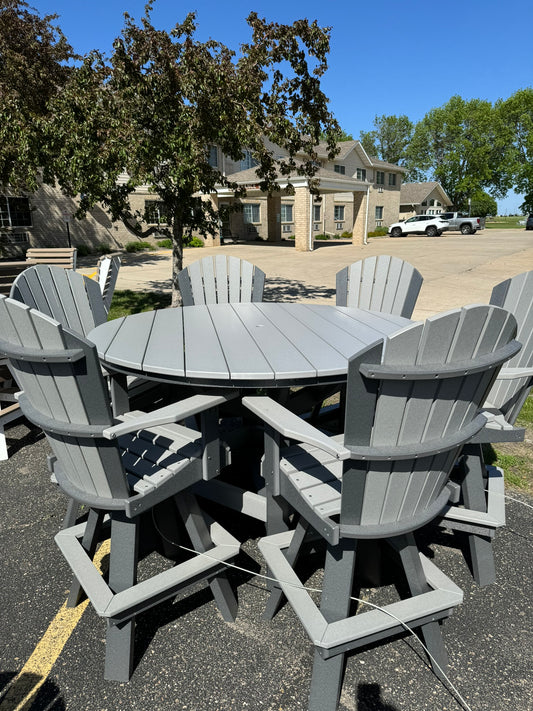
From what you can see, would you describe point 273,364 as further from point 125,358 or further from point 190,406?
point 125,358

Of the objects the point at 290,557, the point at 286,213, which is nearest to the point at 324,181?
the point at 286,213

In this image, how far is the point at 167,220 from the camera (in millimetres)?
7348

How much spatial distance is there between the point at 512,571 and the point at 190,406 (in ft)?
6.04

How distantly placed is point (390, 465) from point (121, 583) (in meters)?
1.15

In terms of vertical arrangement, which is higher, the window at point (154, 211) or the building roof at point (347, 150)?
the building roof at point (347, 150)

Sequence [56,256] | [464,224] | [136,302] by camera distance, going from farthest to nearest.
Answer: [464,224]
[136,302]
[56,256]

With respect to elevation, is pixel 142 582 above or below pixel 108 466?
below

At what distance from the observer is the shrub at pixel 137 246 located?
72.1 ft

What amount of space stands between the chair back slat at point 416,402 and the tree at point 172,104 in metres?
5.18

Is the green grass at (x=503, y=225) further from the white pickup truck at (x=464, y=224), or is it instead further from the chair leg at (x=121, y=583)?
the chair leg at (x=121, y=583)

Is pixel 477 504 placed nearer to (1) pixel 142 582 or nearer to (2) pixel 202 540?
(2) pixel 202 540

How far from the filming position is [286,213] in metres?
30.1

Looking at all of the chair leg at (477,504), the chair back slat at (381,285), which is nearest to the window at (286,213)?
the chair back slat at (381,285)

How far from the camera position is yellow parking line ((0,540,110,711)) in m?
1.66
